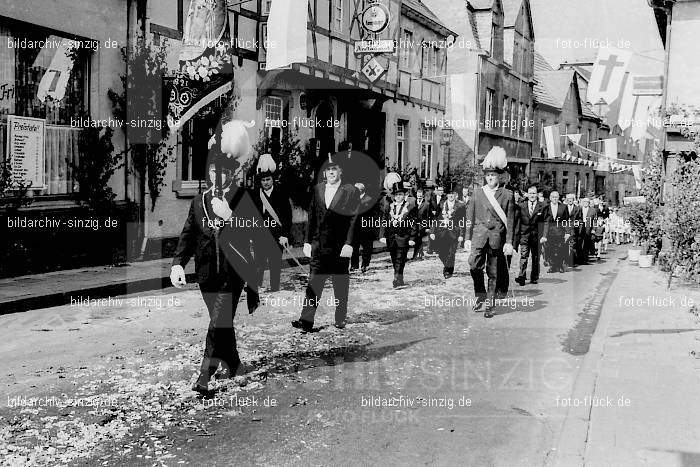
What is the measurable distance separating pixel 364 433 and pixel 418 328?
3665 millimetres

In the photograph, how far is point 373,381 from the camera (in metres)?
6.05

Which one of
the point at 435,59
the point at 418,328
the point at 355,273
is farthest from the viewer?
the point at 435,59

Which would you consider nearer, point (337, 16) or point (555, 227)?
point (555, 227)

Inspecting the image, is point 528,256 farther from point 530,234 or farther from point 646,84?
point 646,84

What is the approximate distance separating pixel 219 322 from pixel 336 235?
2.82 meters

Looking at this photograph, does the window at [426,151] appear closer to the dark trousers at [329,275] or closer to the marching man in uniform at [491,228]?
the marching man in uniform at [491,228]

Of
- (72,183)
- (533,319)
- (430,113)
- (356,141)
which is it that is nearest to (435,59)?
(430,113)

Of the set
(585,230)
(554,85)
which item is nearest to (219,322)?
(585,230)

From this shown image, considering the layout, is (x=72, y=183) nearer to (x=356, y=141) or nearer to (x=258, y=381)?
(x=258, y=381)

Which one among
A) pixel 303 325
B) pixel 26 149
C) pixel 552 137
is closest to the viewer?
pixel 303 325

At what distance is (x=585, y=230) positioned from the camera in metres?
18.3

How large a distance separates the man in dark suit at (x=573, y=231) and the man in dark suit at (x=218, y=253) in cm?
1058

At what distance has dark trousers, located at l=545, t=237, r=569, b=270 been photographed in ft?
49.1

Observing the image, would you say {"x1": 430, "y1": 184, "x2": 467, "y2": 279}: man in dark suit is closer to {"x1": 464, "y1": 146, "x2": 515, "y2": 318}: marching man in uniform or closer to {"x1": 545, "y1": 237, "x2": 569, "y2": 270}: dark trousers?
{"x1": 545, "y1": 237, "x2": 569, "y2": 270}: dark trousers
